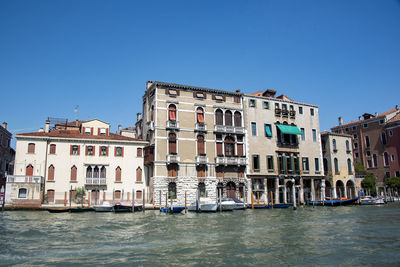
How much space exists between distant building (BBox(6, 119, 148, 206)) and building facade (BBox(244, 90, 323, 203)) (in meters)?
11.5

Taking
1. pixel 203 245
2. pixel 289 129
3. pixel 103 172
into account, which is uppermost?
pixel 289 129

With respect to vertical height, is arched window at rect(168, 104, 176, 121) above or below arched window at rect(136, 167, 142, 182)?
above

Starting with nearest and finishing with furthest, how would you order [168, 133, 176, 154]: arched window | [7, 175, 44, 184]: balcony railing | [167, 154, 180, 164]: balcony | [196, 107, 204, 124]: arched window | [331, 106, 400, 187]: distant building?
[7, 175, 44, 184]: balcony railing
[167, 154, 180, 164]: balcony
[168, 133, 176, 154]: arched window
[196, 107, 204, 124]: arched window
[331, 106, 400, 187]: distant building

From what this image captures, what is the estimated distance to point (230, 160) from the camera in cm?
3466

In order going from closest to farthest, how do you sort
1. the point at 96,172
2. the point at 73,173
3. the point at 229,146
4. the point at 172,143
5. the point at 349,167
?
the point at 73,173 < the point at 96,172 < the point at 172,143 < the point at 229,146 < the point at 349,167

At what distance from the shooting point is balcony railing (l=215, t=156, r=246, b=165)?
112 feet

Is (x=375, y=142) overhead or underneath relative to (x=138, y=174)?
overhead

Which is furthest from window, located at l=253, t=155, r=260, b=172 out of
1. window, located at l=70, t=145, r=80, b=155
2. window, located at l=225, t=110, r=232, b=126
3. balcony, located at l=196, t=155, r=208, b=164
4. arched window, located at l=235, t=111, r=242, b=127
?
window, located at l=70, t=145, r=80, b=155

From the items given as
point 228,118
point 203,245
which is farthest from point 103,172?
point 203,245

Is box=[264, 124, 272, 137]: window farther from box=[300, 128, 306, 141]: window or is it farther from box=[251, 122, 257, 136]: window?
box=[300, 128, 306, 141]: window

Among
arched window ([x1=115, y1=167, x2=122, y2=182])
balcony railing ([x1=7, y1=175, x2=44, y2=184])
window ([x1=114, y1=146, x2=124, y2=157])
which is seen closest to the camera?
balcony railing ([x1=7, y1=175, x2=44, y2=184])

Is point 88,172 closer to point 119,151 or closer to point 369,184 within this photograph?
point 119,151

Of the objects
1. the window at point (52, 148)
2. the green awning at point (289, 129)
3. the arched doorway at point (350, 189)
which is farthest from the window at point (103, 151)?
the arched doorway at point (350, 189)

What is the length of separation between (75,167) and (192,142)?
1073cm
